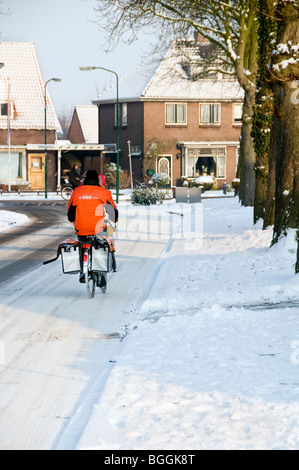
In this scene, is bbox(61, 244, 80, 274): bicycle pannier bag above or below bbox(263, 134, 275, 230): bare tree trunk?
below

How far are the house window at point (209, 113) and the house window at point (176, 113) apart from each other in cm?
154

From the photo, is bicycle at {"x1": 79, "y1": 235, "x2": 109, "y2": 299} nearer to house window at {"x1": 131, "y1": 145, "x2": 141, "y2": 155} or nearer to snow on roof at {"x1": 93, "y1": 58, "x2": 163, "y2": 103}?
house window at {"x1": 131, "y1": 145, "x2": 141, "y2": 155}

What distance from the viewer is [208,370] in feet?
21.0

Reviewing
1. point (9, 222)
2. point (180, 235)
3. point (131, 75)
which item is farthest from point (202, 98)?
point (180, 235)

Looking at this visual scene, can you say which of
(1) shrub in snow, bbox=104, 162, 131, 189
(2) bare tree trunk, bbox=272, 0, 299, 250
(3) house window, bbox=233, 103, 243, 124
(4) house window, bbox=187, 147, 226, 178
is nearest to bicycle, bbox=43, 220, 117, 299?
(2) bare tree trunk, bbox=272, 0, 299, 250

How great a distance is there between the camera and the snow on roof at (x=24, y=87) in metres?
52.9

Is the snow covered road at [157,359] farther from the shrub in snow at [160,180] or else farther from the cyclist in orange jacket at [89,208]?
the shrub in snow at [160,180]

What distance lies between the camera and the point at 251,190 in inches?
1051

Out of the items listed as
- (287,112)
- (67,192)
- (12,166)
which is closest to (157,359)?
(287,112)

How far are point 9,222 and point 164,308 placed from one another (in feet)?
56.7

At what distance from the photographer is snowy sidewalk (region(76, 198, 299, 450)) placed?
4.88 metres

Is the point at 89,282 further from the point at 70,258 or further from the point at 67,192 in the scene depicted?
the point at 67,192

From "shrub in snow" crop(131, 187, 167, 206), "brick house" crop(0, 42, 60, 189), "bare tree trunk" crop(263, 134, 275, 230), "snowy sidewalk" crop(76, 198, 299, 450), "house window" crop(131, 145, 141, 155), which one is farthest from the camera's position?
"house window" crop(131, 145, 141, 155)

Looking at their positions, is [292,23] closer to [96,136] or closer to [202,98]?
[202,98]
